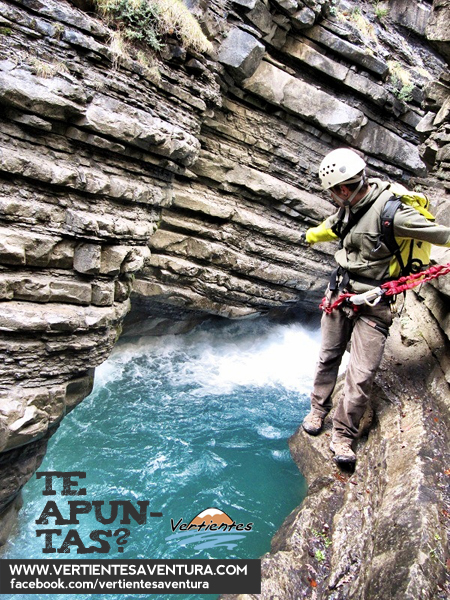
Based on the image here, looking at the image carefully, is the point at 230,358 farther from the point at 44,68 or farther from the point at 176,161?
the point at 44,68

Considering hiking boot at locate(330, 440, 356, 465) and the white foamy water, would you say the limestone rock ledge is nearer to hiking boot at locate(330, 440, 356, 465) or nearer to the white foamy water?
hiking boot at locate(330, 440, 356, 465)

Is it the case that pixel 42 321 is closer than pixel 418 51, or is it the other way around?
pixel 42 321

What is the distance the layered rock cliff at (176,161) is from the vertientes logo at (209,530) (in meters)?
0.84

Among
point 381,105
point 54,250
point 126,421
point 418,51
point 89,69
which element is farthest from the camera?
point 418,51

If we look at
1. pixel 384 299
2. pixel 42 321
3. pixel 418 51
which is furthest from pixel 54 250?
pixel 418 51

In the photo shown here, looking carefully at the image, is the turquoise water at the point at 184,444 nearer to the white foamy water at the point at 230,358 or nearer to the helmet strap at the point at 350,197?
the white foamy water at the point at 230,358

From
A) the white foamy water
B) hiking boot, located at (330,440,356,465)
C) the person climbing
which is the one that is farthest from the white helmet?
the white foamy water

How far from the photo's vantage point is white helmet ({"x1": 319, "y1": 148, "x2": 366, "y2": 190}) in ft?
12.7

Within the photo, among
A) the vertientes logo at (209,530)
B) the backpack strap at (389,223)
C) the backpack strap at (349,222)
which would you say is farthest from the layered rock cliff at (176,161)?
the backpack strap at (349,222)

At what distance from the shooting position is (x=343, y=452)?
435 centimetres

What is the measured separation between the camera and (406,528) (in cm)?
292

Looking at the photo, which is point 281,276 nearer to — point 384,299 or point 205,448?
point 205,448

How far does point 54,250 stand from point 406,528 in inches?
187

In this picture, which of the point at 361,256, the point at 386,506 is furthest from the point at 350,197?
the point at 386,506
